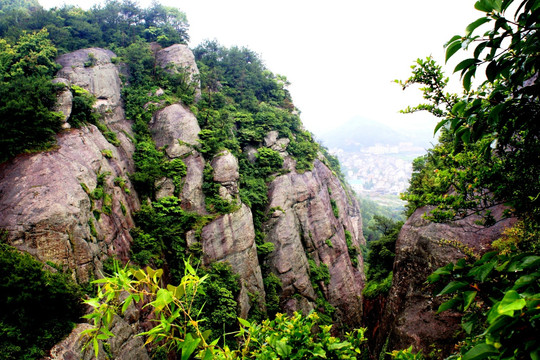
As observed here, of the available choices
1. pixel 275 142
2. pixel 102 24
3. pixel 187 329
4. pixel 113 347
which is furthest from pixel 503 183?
pixel 102 24

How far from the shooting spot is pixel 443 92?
11.1 ft

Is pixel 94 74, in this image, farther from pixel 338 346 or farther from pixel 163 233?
pixel 338 346

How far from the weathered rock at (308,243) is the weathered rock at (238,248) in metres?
2.36

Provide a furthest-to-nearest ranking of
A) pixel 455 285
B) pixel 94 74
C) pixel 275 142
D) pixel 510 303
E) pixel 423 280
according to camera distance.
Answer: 1. pixel 275 142
2. pixel 94 74
3. pixel 423 280
4. pixel 455 285
5. pixel 510 303

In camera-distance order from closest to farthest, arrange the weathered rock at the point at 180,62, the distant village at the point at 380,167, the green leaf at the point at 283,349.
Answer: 1. the green leaf at the point at 283,349
2. the weathered rock at the point at 180,62
3. the distant village at the point at 380,167

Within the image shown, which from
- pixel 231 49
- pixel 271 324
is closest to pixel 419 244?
pixel 271 324

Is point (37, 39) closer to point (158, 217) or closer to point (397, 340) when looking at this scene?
point (158, 217)

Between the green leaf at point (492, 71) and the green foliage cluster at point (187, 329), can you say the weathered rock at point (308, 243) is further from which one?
the green leaf at point (492, 71)

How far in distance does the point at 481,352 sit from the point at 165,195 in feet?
54.5

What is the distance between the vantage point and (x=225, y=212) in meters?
16.2

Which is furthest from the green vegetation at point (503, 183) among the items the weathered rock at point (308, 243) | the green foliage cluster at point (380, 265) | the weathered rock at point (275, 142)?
the weathered rock at point (275, 142)

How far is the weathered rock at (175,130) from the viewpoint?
699 inches

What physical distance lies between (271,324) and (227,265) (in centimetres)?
1247

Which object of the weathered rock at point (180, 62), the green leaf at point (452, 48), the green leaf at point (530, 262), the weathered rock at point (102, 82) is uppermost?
Result: the weathered rock at point (180, 62)
